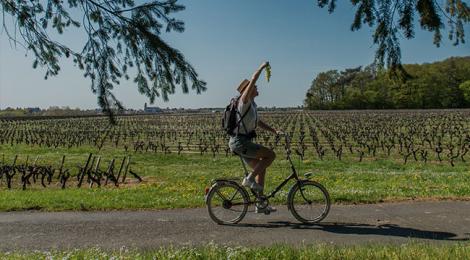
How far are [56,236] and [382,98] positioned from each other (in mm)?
136565

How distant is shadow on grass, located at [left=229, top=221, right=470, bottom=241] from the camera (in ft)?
18.9

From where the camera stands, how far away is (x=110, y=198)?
8.51 meters

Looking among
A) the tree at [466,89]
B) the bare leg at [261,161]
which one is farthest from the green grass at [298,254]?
the tree at [466,89]

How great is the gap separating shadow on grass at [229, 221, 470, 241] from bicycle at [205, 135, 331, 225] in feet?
0.54

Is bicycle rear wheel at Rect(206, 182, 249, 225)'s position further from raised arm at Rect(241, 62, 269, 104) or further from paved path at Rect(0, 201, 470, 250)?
raised arm at Rect(241, 62, 269, 104)

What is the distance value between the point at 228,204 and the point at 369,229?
1.94 meters

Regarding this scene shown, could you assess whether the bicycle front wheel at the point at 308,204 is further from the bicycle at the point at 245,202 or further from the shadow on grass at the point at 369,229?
the shadow on grass at the point at 369,229

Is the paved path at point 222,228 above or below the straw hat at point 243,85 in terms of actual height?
below

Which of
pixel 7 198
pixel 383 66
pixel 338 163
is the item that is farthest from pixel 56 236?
pixel 338 163

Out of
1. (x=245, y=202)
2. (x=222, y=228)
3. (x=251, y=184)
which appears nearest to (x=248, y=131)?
(x=251, y=184)

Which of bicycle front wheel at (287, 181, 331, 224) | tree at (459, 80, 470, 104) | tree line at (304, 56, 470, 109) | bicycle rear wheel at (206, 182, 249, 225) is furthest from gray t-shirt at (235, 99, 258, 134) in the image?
tree at (459, 80, 470, 104)

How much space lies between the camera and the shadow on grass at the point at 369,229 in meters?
5.75

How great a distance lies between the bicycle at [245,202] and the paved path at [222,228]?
0.50ft

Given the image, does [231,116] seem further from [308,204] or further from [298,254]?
[298,254]
